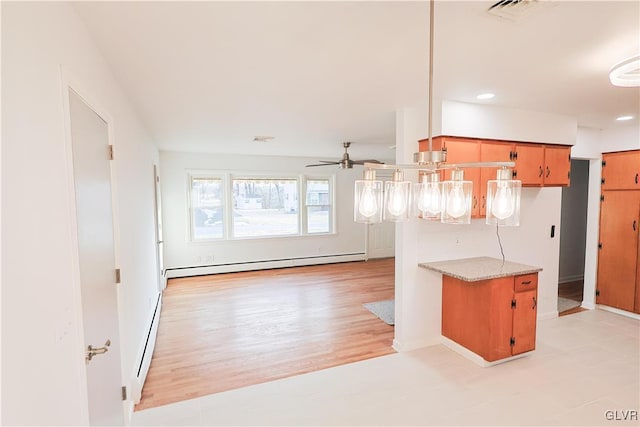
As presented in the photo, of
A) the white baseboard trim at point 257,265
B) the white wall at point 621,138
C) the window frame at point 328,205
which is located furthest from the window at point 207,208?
the white wall at point 621,138

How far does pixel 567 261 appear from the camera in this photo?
18.9 ft

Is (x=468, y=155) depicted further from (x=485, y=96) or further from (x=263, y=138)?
(x=263, y=138)

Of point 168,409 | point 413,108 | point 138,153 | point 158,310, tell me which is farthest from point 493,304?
point 158,310

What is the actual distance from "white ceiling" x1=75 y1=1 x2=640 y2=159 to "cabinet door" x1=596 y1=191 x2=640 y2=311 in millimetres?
1351

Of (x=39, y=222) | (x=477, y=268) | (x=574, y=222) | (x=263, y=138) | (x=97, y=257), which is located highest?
(x=263, y=138)

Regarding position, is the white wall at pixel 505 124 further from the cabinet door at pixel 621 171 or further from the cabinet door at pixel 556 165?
the cabinet door at pixel 621 171

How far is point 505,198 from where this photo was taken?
1331 millimetres

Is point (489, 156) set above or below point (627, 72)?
below

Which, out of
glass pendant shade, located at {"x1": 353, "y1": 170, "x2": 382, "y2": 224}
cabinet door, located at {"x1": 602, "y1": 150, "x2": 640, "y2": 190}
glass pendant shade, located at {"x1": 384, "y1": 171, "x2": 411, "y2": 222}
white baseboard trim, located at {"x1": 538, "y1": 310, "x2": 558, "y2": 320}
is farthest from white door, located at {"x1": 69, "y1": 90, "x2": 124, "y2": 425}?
cabinet door, located at {"x1": 602, "y1": 150, "x2": 640, "y2": 190}

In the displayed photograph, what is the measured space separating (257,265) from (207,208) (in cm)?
159

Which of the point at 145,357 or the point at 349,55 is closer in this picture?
the point at 349,55

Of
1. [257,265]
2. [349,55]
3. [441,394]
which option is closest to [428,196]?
[349,55]

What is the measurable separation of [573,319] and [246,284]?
4.92 meters

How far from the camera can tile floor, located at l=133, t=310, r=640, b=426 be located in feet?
7.38
